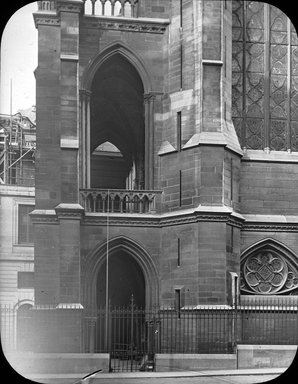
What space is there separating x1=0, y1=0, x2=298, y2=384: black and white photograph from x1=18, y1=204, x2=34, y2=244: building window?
0.04m

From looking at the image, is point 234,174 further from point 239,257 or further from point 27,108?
point 27,108

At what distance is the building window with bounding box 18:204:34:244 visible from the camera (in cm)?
3275

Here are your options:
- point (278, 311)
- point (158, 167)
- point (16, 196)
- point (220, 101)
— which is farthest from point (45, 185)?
point (278, 311)

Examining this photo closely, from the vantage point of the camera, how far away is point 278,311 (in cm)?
3400

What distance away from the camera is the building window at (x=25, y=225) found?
32.8 metres

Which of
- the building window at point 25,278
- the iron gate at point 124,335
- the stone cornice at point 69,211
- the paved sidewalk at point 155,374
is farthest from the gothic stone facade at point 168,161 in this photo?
the building window at point 25,278

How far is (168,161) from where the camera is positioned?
33781mm

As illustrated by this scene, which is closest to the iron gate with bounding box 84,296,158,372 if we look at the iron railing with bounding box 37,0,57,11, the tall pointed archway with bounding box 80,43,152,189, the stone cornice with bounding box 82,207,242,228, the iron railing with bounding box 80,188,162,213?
the stone cornice with bounding box 82,207,242,228

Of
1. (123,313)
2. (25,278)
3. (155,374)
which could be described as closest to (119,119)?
(25,278)

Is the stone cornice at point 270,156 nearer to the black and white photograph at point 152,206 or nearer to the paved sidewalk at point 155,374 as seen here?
the black and white photograph at point 152,206

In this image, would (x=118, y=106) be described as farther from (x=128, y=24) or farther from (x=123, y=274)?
(x=123, y=274)

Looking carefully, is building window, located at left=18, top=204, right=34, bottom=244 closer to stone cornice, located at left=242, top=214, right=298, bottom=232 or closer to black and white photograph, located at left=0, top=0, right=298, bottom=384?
black and white photograph, located at left=0, top=0, right=298, bottom=384

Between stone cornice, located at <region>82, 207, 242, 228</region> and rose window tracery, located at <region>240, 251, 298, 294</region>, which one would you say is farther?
rose window tracery, located at <region>240, 251, 298, 294</region>

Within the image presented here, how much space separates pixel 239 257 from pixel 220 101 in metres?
4.56
